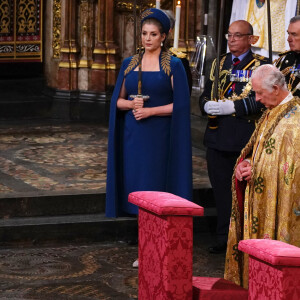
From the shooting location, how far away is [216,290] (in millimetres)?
4027

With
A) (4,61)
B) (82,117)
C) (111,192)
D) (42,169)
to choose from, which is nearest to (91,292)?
(111,192)

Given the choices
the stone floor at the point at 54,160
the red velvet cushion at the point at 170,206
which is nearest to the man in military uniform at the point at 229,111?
the stone floor at the point at 54,160

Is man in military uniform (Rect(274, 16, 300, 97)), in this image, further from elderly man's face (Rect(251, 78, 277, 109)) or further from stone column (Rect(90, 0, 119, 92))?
stone column (Rect(90, 0, 119, 92))

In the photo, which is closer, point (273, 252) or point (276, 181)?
point (273, 252)

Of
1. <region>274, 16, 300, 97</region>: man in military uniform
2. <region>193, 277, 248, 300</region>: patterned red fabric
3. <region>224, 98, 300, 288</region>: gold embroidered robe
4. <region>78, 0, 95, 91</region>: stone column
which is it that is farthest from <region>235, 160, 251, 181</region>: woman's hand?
<region>78, 0, 95, 91</region>: stone column

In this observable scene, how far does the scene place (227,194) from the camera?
240 inches

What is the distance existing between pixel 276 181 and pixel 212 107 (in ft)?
4.54

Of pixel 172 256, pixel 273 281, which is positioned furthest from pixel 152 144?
pixel 273 281

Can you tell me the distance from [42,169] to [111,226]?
1523mm

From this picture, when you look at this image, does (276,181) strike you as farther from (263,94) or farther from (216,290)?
(216,290)

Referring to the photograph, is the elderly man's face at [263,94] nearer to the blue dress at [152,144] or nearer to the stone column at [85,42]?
the blue dress at [152,144]

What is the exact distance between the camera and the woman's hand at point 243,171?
4542 mm

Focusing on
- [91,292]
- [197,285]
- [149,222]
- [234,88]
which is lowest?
[91,292]

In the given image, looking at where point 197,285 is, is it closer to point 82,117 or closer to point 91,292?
point 91,292
